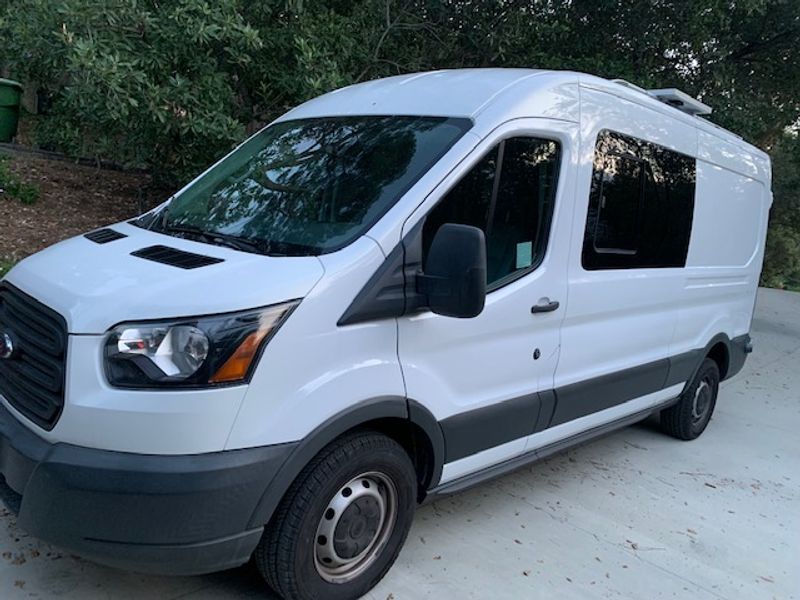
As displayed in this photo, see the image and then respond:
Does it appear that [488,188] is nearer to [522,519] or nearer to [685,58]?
[522,519]

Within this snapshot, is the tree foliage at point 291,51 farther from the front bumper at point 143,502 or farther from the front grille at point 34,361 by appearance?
the front bumper at point 143,502

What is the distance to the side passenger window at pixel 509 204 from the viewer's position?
3172mm

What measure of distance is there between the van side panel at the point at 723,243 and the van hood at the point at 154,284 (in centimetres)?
325

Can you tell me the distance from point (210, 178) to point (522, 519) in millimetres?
2470

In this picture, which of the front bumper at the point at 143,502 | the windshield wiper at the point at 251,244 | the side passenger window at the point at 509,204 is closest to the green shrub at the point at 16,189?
the windshield wiper at the point at 251,244

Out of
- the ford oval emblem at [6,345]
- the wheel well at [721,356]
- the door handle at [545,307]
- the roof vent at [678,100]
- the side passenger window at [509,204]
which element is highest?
the roof vent at [678,100]

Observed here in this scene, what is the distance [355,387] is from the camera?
2729mm

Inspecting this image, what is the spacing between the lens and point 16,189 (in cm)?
846

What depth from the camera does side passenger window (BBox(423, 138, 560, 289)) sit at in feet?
10.4

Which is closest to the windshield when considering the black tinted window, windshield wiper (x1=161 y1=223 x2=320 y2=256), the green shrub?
windshield wiper (x1=161 y1=223 x2=320 y2=256)

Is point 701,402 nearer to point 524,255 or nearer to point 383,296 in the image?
point 524,255

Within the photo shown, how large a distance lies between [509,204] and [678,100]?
7.49 ft

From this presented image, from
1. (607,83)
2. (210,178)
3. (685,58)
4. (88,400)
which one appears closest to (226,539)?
(88,400)

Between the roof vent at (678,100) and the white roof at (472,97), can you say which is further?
the roof vent at (678,100)
